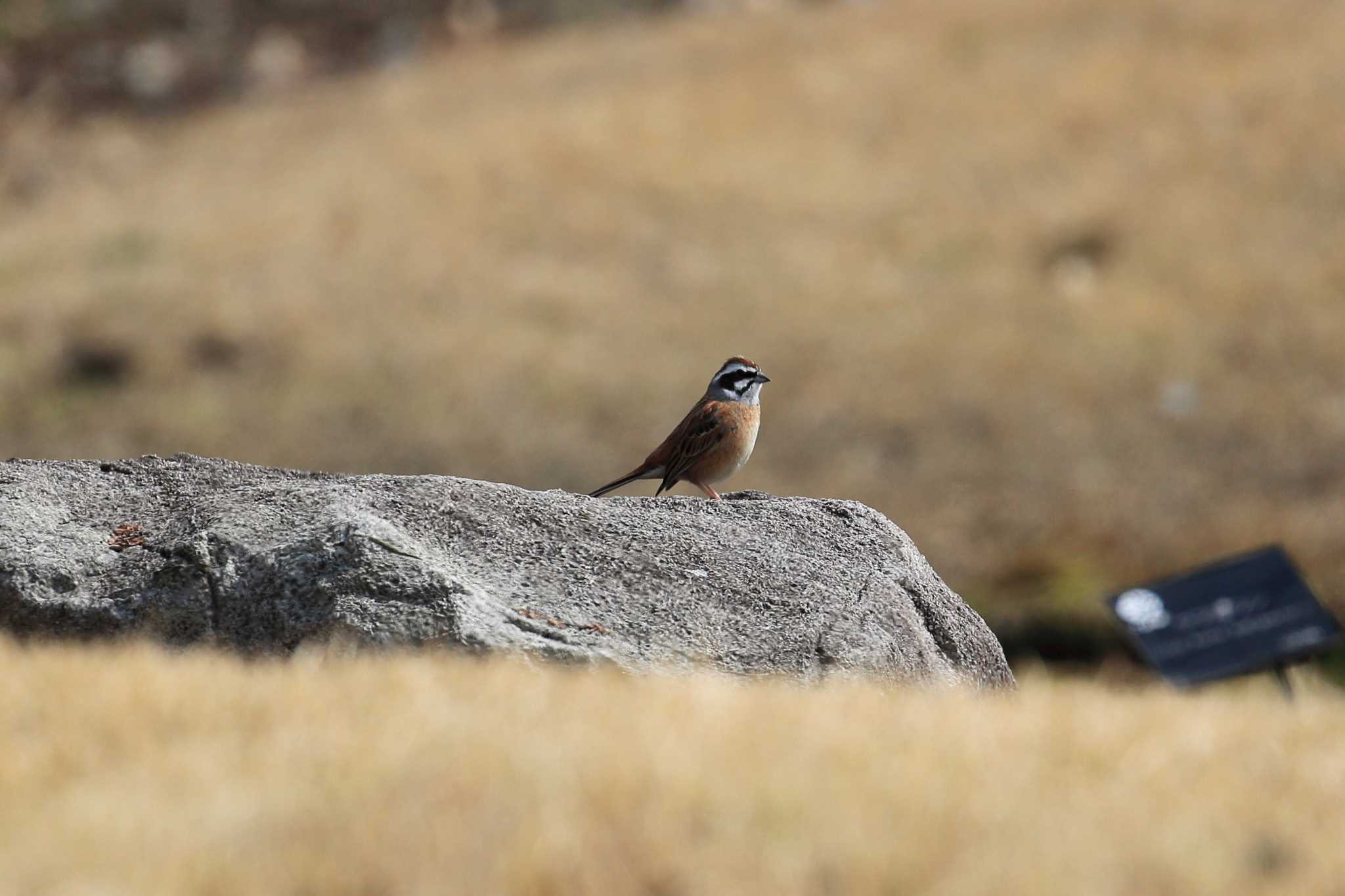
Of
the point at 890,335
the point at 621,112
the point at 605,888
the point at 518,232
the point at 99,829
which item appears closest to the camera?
the point at 605,888

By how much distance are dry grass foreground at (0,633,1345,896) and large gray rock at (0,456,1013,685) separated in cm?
37

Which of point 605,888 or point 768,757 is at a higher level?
point 768,757

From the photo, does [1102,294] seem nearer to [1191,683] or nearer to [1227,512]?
[1227,512]

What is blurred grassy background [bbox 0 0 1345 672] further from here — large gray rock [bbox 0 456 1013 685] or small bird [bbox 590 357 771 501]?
large gray rock [bbox 0 456 1013 685]

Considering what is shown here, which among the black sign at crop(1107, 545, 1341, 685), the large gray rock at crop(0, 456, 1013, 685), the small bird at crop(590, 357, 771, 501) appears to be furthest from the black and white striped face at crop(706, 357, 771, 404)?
the black sign at crop(1107, 545, 1341, 685)

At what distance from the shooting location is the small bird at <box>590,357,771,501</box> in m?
9.39

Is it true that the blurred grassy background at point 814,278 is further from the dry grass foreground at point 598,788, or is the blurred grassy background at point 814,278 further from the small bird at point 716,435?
the dry grass foreground at point 598,788

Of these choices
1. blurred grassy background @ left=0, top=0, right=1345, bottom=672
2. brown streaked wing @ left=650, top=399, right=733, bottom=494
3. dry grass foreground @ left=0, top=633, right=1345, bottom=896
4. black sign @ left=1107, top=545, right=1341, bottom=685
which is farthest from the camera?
blurred grassy background @ left=0, top=0, right=1345, bottom=672

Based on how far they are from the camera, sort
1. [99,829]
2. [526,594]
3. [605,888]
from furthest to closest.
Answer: [526,594]
[99,829]
[605,888]

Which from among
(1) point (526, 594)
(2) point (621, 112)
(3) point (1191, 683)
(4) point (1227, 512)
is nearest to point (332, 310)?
(2) point (621, 112)

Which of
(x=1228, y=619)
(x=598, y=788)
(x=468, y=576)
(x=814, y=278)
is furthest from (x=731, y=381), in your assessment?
(x=814, y=278)

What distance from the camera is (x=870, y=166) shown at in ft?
117

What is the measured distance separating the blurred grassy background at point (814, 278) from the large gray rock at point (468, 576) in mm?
12191

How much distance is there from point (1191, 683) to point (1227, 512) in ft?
41.3
